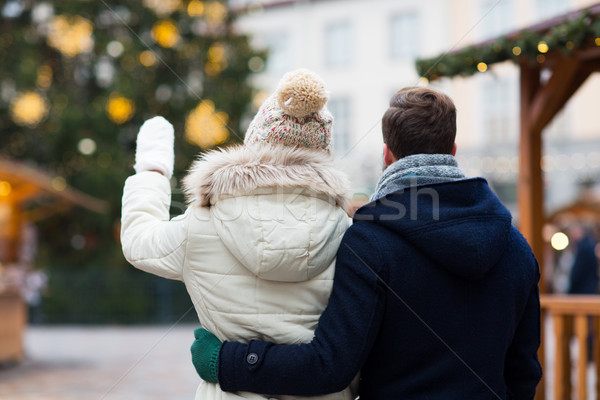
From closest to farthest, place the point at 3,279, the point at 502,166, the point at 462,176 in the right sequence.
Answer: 1. the point at 462,176
2. the point at 3,279
3. the point at 502,166

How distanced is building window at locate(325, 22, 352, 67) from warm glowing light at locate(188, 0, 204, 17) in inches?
427

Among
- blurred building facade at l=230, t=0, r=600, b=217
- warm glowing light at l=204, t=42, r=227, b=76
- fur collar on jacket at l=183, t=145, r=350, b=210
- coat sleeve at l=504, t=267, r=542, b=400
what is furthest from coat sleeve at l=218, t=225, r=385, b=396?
blurred building facade at l=230, t=0, r=600, b=217

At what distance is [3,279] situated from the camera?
30.9 feet

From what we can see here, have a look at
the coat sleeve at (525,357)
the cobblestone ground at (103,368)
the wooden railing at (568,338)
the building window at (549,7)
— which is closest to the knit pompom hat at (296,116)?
the coat sleeve at (525,357)

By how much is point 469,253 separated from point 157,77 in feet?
44.1

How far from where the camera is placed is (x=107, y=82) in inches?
578

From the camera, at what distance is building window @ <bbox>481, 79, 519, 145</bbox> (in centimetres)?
2233

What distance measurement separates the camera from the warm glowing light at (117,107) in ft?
45.0

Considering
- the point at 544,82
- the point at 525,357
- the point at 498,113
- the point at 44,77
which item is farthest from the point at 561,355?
the point at 498,113

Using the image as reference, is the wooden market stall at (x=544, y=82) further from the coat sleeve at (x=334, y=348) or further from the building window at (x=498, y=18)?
the building window at (x=498, y=18)

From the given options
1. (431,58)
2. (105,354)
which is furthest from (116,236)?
(431,58)

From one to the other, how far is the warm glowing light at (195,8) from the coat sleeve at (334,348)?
43.3ft

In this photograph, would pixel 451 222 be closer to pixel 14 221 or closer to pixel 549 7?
pixel 14 221

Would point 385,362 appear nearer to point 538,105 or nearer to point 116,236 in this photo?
point 538,105
